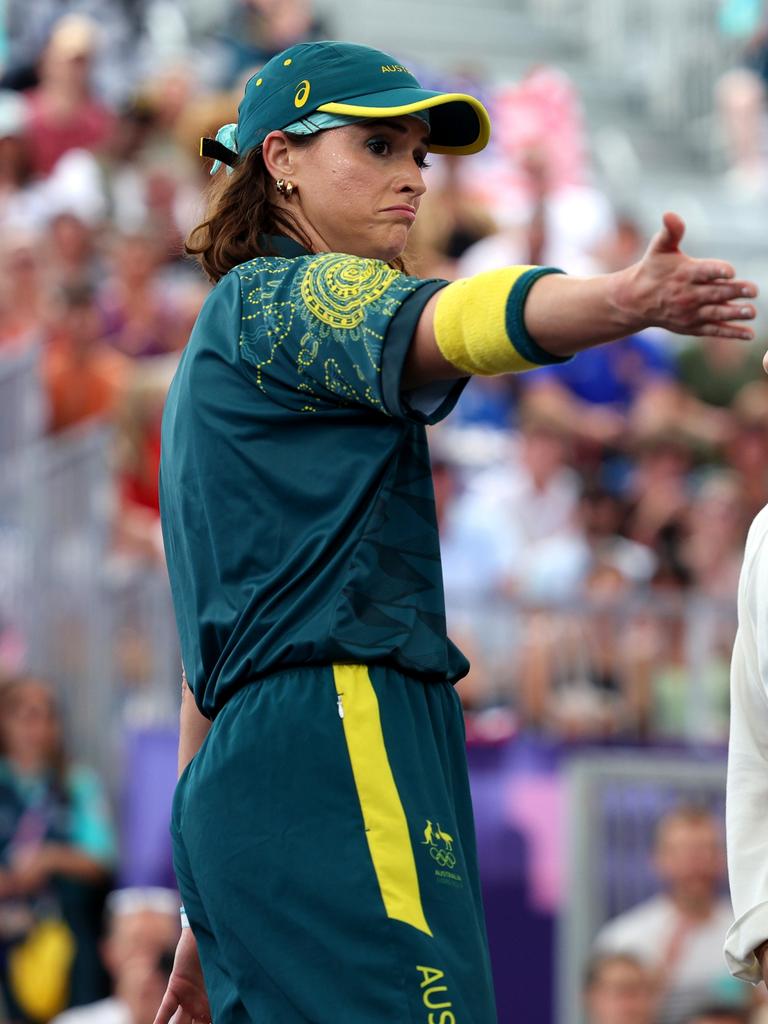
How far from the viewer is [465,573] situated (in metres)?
9.24

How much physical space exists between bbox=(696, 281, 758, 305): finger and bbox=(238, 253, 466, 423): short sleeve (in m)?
0.45

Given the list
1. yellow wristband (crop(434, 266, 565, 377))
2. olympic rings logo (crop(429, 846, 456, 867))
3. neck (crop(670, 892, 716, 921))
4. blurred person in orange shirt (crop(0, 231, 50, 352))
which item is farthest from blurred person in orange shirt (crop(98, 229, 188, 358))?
yellow wristband (crop(434, 266, 565, 377))

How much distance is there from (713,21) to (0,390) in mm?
9132

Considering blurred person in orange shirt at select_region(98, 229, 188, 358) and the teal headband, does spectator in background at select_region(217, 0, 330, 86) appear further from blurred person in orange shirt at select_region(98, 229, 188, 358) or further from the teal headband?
the teal headband

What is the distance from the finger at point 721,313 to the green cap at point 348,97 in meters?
0.75

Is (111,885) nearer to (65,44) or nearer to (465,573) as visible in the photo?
(465,573)

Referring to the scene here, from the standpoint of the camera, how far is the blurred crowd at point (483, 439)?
7.64 meters

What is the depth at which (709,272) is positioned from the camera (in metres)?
2.51

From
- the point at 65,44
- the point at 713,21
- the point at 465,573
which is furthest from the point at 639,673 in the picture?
the point at 713,21

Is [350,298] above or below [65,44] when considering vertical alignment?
below

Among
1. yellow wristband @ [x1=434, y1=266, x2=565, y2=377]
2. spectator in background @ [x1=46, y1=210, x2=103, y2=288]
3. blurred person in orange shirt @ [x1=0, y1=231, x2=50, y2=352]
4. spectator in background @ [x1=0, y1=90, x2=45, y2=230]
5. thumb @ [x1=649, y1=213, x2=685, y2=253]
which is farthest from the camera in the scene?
spectator in background @ [x1=0, y1=90, x2=45, y2=230]

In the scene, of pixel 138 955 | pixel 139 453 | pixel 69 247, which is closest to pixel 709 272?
pixel 138 955

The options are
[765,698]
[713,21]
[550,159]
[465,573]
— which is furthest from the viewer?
[713,21]

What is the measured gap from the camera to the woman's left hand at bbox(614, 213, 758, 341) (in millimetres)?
2520
